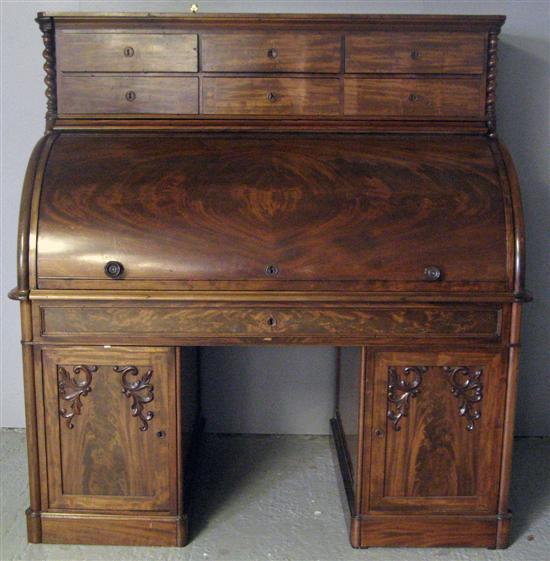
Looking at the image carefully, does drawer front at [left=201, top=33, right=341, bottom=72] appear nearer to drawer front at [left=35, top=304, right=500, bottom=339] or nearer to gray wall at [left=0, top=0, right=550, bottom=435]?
gray wall at [left=0, top=0, right=550, bottom=435]

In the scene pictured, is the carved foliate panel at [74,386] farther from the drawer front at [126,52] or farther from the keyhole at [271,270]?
the drawer front at [126,52]

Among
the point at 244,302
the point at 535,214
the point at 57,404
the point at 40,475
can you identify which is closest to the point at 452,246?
the point at 244,302

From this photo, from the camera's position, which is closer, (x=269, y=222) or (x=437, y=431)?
(x=269, y=222)

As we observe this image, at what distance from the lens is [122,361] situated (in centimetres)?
201

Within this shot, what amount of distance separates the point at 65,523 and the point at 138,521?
252 mm

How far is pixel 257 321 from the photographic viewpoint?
1.98m

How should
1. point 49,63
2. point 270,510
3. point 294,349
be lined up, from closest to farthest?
point 49,63, point 270,510, point 294,349

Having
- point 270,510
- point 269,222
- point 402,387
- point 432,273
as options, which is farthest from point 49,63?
point 270,510

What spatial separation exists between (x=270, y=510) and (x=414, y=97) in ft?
5.33

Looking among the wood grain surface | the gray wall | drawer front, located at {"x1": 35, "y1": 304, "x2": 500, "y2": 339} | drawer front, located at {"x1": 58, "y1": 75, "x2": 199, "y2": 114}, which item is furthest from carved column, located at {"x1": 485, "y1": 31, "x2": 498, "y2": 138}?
drawer front, located at {"x1": 58, "y1": 75, "x2": 199, "y2": 114}

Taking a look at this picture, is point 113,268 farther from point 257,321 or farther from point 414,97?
point 414,97

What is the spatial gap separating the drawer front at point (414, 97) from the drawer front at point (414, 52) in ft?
0.13

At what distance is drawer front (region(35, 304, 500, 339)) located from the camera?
197 centimetres

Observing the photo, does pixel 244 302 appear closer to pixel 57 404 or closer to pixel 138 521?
pixel 57 404
